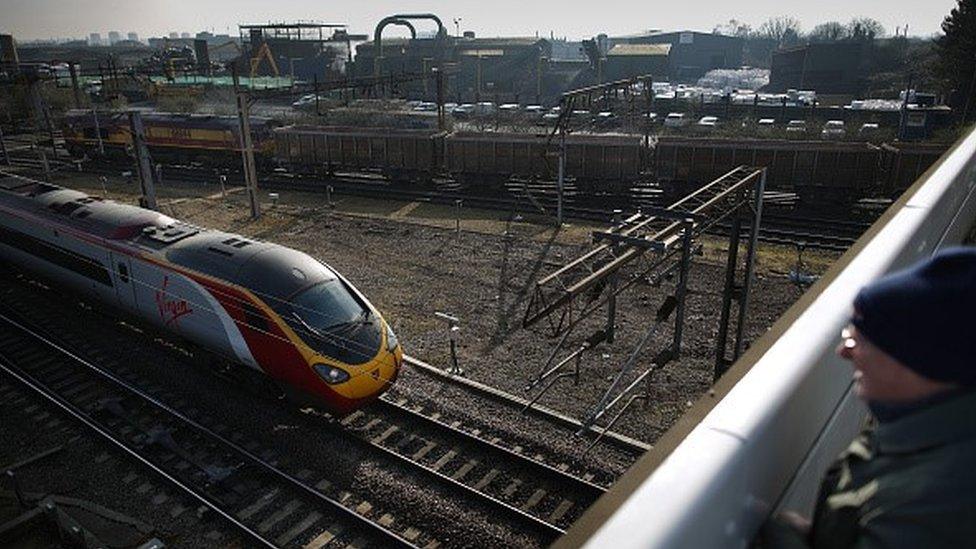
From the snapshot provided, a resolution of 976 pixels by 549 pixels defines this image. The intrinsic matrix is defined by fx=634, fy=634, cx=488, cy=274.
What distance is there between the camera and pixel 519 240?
79.3 ft

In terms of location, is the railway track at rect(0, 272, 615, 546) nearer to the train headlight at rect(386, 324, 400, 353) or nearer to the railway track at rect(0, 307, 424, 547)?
the railway track at rect(0, 307, 424, 547)

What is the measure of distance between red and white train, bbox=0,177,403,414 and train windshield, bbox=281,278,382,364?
2 cm

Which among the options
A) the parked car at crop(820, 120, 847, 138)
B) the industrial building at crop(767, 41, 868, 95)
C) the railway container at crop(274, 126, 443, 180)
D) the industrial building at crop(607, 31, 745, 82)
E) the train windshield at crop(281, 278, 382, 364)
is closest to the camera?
the train windshield at crop(281, 278, 382, 364)

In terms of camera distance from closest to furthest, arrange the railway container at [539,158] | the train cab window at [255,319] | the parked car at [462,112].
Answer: the train cab window at [255,319]
the railway container at [539,158]
the parked car at [462,112]

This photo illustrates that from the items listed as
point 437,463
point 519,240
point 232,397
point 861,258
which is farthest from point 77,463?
point 519,240

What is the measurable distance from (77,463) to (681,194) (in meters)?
25.3

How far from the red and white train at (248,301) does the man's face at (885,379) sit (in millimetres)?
9676

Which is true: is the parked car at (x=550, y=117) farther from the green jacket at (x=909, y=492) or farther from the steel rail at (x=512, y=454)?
the green jacket at (x=909, y=492)

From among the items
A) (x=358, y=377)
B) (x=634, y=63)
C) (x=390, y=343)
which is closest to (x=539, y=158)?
(x=390, y=343)

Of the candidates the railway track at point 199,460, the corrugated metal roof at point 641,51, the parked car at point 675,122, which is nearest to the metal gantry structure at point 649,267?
the railway track at point 199,460

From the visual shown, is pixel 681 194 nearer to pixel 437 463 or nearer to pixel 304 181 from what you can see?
pixel 304 181


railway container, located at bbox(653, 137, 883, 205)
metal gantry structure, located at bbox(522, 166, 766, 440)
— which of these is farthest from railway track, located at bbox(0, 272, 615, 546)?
railway container, located at bbox(653, 137, 883, 205)

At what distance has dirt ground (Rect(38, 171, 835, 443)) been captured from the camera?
Answer: 13.6m

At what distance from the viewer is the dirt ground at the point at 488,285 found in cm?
1362
